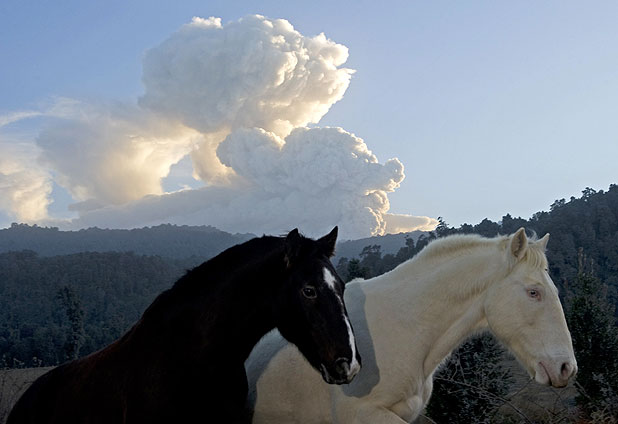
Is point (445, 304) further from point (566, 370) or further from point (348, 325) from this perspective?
point (348, 325)

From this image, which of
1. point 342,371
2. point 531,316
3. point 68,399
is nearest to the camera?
point 342,371

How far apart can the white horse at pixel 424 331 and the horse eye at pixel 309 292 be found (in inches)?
47.4

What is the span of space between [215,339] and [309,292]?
79 centimetres

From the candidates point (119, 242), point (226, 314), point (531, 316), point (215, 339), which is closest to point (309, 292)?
point (226, 314)

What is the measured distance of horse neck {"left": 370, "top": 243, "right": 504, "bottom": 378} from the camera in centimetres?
487

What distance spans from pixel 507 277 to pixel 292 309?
2.14 m

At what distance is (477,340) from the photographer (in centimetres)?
853

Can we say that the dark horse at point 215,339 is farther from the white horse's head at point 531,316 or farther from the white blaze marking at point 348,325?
the white horse's head at point 531,316

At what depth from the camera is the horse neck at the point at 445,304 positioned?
16.0 feet

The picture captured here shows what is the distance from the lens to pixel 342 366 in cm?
357

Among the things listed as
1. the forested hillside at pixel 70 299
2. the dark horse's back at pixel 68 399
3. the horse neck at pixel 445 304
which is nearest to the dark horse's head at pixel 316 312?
the horse neck at pixel 445 304

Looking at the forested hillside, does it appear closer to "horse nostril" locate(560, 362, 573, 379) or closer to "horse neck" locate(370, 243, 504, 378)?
"horse neck" locate(370, 243, 504, 378)

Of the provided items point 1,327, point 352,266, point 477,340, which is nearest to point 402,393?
point 477,340

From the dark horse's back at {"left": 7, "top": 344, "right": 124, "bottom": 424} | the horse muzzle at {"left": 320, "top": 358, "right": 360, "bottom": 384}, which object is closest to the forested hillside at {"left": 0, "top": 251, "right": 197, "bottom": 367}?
the dark horse's back at {"left": 7, "top": 344, "right": 124, "bottom": 424}
